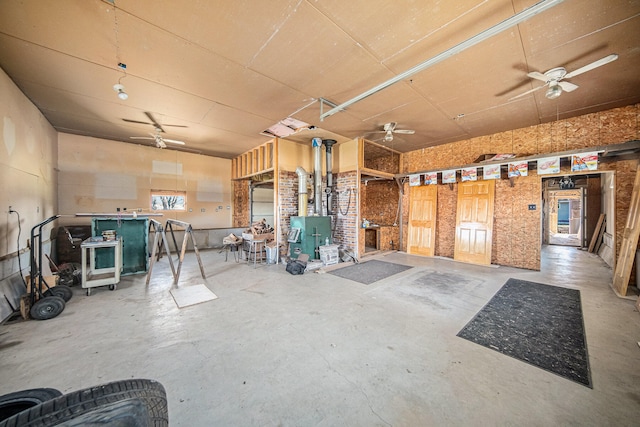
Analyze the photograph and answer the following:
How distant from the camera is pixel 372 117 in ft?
16.3

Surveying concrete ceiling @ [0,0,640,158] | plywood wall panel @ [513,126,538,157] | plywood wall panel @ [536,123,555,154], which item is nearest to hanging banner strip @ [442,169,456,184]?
plywood wall panel @ [513,126,538,157]

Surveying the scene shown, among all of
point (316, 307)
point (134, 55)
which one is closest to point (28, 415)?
point (316, 307)

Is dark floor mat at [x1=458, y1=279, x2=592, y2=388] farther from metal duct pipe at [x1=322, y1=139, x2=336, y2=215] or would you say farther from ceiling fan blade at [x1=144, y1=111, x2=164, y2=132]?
ceiling fan blade at [x1=144, y1=111, x2=164, y2=132]

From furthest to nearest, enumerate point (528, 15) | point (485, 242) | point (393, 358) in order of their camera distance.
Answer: point (485, 242), point (393, 358), point (528, 15)

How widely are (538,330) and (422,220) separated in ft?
15.5

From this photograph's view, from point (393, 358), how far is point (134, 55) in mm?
4942

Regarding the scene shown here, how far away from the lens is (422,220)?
726 cm

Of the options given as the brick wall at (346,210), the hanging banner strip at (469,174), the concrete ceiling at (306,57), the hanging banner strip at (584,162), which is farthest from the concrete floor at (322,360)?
the concrete ceiling at (306,57)

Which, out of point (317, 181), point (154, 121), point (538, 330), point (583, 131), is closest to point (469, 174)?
point (583, 131)

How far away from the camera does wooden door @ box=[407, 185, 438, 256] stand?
277 inches

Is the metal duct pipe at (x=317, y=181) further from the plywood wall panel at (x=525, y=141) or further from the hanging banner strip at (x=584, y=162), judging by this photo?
the hanging banner strip at (x=584, y=162)

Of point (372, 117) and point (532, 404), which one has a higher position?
point (372, 117)

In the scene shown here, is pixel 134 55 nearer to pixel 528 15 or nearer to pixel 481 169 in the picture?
pixel 528 15

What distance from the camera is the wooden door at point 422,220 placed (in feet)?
23.1
